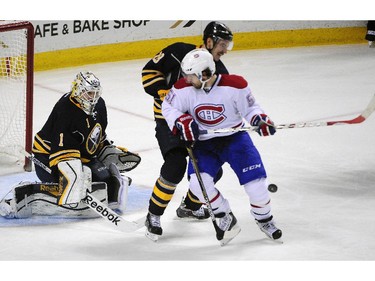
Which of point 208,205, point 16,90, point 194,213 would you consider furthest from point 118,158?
point 16,90

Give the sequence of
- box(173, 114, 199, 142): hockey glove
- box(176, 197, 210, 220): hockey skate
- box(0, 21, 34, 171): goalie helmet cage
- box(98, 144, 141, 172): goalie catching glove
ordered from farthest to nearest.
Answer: box(0, 21, 34, 171): goalie helmet cage < box(98, 144, 141, 172): goalie catching glove < box(176, 197, 210, 220): hockey skate < box(173, 114, 199, 142): hockey glove

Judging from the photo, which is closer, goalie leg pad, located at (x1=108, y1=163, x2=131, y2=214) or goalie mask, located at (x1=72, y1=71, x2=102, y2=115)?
goalie mask, located at (x1=72, y1=71, x2=102, y2=115)

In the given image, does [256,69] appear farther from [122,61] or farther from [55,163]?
[55,163]

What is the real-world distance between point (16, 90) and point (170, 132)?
173 centimetres

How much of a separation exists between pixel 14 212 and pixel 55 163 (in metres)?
0.28

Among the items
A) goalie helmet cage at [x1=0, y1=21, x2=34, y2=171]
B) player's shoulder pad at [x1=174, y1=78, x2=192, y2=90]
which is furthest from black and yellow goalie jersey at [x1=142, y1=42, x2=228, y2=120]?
goalie helmet cage at [x1=0, y1=21, x2=34, y2=171]

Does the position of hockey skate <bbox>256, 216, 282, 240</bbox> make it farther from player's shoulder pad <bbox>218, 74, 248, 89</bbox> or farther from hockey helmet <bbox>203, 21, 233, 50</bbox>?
hockey helmet <bbox>203, 21, 233, 50</bbox>

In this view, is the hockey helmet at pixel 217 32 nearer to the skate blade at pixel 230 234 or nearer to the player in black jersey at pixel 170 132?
the player in black jersey at pixel 170 132

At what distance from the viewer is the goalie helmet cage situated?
205 inches

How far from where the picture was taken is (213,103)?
3965 mm

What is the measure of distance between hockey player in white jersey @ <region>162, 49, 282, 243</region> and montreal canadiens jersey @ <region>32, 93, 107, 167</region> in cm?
49

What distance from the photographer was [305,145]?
219 inches

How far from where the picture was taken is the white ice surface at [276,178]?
4000mm

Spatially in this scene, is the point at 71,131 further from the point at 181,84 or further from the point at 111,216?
the point at 181,84
